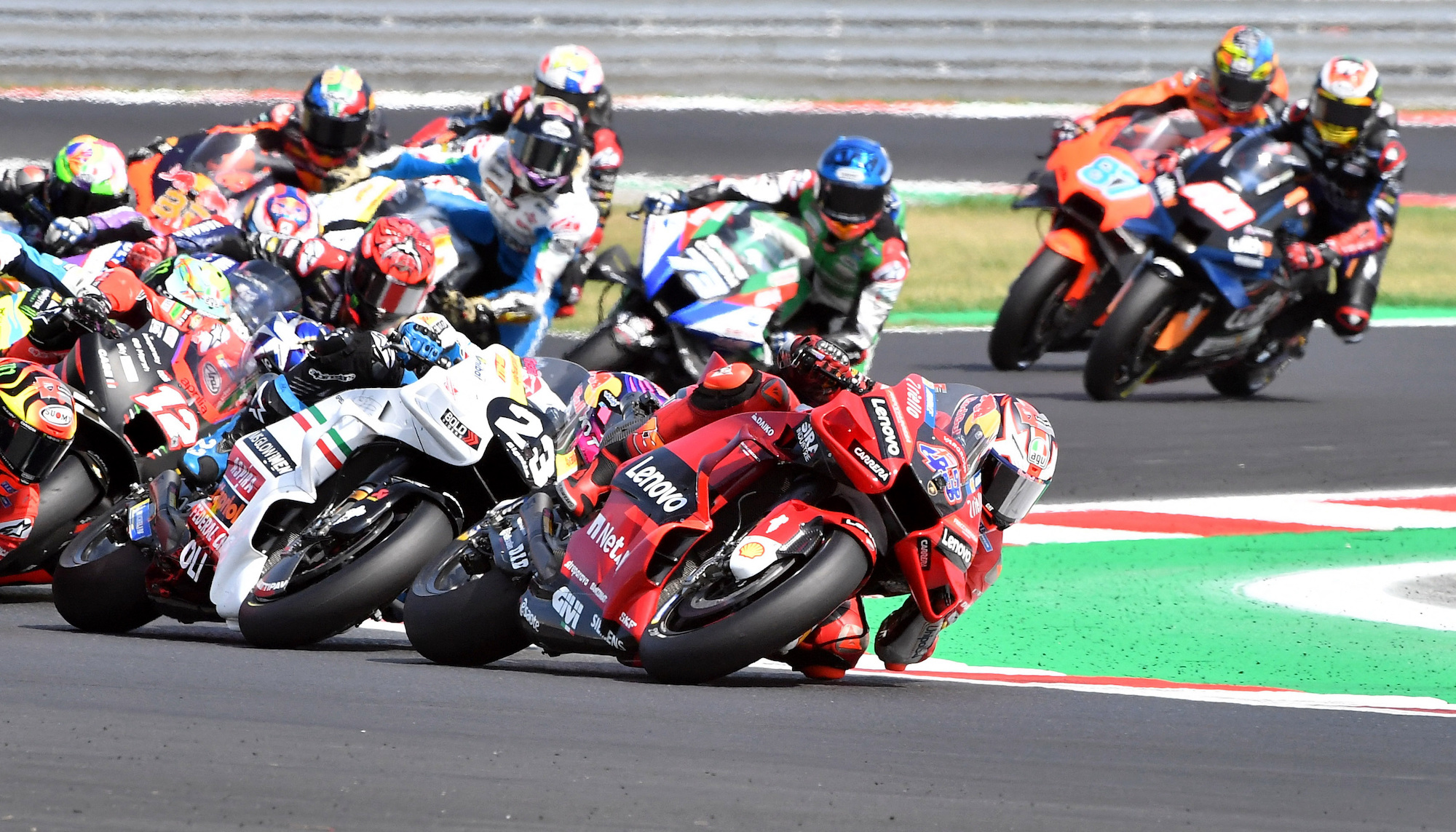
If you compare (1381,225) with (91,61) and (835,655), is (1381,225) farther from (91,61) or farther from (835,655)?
(91,61)

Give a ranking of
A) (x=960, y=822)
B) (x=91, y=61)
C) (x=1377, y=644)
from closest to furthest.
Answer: (x=960, y=822) → (x=1377, y=644) → (x=91, y=61)

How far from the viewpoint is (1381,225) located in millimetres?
12320

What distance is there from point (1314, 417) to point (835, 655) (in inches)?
266

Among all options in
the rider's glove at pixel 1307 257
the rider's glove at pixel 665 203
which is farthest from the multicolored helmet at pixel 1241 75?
the rider's glove at pixel 665 203

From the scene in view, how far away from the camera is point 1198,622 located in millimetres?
7191

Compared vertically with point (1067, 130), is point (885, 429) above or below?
above

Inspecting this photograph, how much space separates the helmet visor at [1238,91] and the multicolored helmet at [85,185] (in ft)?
22.5

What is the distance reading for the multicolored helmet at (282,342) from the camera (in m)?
6.82

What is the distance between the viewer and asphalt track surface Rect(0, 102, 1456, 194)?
18.2 meters

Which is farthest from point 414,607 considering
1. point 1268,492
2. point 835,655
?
point 1268,492

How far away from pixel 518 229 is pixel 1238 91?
509cm

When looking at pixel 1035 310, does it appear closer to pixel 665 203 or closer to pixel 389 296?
pixel 665 203

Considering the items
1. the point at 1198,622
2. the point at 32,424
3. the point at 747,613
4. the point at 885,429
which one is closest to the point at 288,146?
the point at 32,424

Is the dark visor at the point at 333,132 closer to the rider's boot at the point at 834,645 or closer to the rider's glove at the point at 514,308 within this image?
the rider's glove at the point at 514,308
